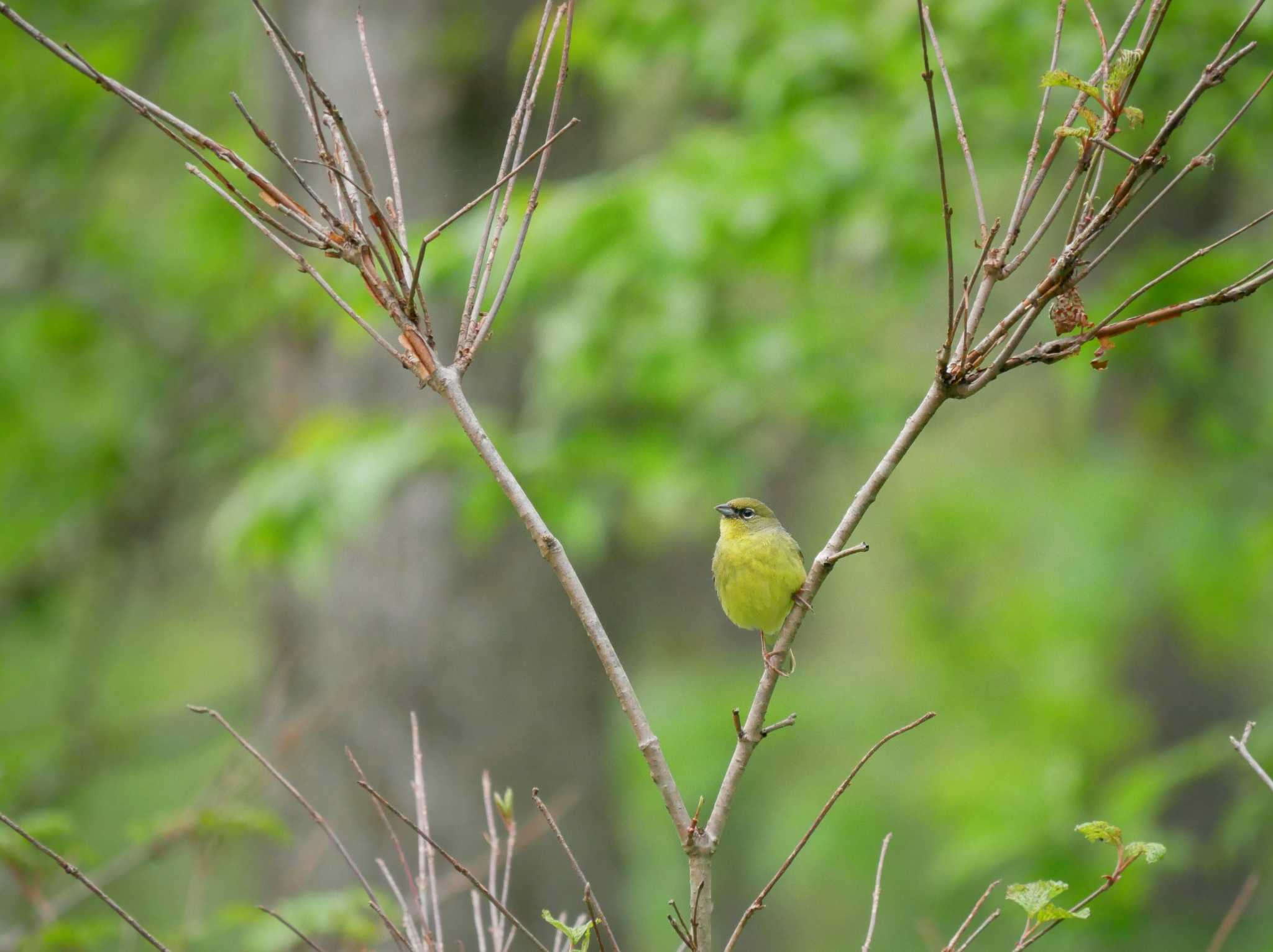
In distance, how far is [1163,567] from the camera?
6.98m

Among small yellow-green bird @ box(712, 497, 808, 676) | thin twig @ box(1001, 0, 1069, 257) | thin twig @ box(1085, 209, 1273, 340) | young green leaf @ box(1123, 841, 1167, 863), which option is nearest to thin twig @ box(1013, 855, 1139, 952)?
young green leaf @ box(1123, 841, 1167, 863)

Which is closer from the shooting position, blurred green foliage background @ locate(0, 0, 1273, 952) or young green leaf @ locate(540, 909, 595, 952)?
young green leaf @ locate(540, 909, 595, 952)

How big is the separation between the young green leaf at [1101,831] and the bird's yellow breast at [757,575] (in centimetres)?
187

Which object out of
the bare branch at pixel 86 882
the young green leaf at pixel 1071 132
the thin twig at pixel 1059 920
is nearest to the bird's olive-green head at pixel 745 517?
the thin twig at pixel 1059 920

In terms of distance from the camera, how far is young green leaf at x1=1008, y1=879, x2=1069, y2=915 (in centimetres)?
188

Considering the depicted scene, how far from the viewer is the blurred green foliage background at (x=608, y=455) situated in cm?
524

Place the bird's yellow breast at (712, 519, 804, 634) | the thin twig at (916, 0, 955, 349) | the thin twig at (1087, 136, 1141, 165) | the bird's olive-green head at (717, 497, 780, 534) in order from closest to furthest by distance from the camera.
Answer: the thin twig at (916, 0, 955, 349)
the thin twig at (1087, 136, 1141, 165)
the bird's yellow breast at (712, 519, 804, 634)
the bird's olive-green head at (717, 497, 780, 534)

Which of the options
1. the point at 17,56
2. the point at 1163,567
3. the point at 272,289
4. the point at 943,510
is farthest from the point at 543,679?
the point at 17,56

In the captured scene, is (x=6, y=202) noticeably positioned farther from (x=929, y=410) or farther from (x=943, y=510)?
(x=929, y=410)

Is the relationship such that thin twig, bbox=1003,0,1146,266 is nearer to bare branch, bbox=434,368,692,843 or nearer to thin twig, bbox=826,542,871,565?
thin twig, bbox=826,542,871,565

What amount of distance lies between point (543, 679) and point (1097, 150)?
15.8ft

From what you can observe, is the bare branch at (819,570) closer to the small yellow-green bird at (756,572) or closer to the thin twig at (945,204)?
the thin twig at (945,204)

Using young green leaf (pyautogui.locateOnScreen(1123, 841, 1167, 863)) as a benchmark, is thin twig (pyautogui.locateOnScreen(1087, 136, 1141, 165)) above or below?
above

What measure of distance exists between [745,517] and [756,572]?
1.58ft
